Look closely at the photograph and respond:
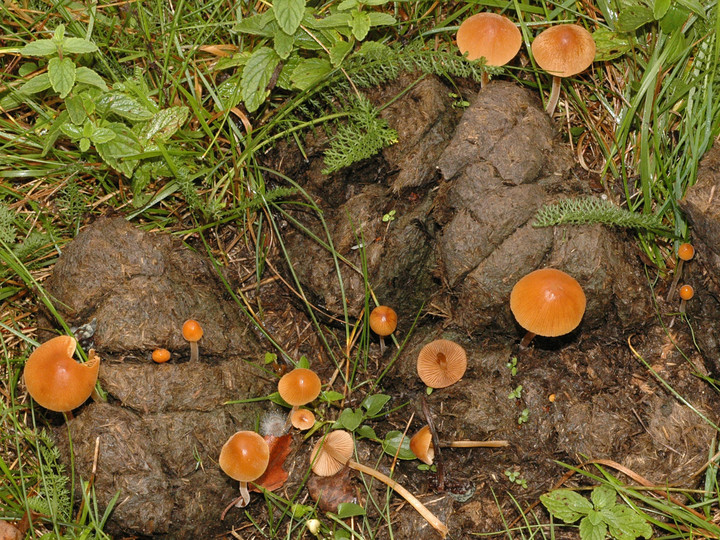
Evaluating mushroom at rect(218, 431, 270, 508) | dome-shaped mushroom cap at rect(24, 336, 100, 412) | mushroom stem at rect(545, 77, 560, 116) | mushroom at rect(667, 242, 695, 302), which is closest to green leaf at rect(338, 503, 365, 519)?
mushroom at rect(218, 431, 270, 508)

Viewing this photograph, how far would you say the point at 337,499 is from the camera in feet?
11.2

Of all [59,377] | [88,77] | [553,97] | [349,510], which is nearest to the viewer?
[59,377]

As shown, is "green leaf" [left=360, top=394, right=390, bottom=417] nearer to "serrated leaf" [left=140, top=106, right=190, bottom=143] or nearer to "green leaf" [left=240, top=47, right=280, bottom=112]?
"green leaf" [left=240, top=47, right=280, bottom=112]

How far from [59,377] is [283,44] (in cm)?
225

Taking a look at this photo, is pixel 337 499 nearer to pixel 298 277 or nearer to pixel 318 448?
pixel 318 448

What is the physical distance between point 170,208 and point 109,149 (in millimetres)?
531

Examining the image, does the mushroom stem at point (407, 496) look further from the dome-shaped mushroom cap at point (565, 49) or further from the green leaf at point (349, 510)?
the dome-shaped mushroom cap at point (565, 49)

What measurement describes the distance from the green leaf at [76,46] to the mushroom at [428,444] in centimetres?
288

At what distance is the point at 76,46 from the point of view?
11.5 feet

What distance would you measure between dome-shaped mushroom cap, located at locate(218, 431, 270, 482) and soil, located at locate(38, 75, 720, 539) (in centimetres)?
27

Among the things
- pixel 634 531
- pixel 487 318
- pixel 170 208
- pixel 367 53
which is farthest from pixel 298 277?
pixel 634 531

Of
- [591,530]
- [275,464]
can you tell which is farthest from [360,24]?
[591,530]

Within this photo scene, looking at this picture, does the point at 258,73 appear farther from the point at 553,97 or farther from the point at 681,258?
the point at 681,258

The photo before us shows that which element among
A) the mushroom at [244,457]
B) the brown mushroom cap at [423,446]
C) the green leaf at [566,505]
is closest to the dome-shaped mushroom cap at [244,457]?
the mushroom at [244,457]
